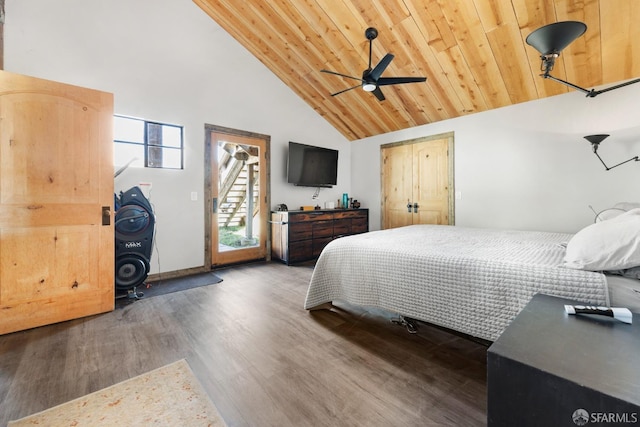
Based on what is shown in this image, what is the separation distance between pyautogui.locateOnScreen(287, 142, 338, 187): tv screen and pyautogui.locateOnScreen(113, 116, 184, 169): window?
1.81 meters

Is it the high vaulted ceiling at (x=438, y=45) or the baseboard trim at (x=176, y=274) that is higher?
the high vaulted ceiling at (x=438, y=45)

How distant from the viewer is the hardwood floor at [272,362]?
1366 millimetres

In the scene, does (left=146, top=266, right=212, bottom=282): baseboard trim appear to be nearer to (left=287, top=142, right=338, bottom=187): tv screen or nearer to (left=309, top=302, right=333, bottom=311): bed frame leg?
(left=287, top=142, right=338, bottom=187): tv screen

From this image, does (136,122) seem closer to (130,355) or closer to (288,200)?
(288,200)

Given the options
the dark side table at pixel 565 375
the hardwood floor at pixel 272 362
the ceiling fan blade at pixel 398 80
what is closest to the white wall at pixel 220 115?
the hardwood floor at pixel 272 362

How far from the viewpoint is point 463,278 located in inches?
66.4

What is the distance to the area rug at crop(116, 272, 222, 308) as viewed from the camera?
2898 mm

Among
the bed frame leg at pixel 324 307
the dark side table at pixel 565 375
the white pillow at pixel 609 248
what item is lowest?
the bed frame leg at pixel 324 307

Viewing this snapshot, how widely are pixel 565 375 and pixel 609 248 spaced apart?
1.02 meters

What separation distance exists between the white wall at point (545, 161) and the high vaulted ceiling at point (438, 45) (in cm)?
22

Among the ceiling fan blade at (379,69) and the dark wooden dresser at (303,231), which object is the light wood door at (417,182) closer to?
the dark wooden dresser at (303,231)

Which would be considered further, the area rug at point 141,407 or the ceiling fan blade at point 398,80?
the ceiling fan blade at point 398,80

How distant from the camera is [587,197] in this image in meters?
3.33

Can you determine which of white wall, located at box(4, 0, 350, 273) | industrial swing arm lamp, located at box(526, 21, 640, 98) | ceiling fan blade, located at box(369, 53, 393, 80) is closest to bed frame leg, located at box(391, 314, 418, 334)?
industrial swing arm lamp, located at box(526, 21, 640, 98)
